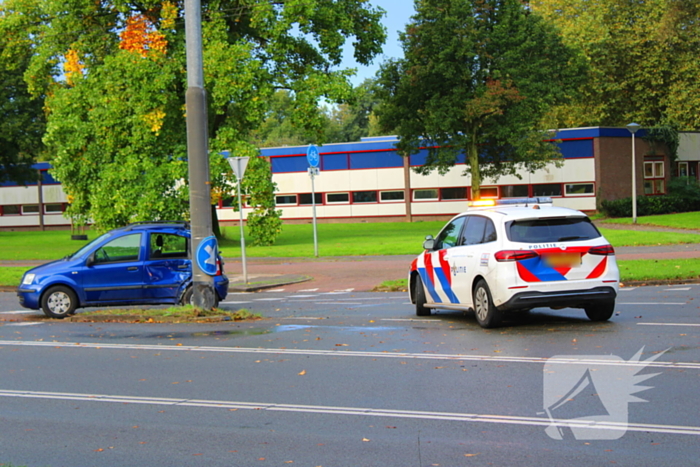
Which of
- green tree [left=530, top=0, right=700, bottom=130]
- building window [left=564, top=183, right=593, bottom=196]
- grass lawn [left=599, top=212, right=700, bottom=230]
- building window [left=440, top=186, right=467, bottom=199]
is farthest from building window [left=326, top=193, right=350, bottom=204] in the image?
grass lawn [left=599, top=212, right=700, bottom=230]

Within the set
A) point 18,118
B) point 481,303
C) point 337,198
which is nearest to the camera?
point 481,303

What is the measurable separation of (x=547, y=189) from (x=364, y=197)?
12.9 metres

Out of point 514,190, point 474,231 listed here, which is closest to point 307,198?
point 514,190

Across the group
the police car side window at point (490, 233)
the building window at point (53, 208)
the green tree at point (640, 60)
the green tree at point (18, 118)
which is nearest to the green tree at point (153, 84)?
the green tree at point (18, 118)

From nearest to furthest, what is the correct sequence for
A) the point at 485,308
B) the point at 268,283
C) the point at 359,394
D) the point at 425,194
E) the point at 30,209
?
the point at 359,394 < the point at 485,308 < the point at 268,283 < the point at 425,194 < the point at 30,209

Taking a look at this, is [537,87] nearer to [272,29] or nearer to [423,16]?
[423,16]

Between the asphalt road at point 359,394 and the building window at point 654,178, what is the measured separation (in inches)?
1709

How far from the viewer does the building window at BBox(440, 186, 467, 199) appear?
5862 cm

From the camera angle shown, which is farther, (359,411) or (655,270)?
(655,270)

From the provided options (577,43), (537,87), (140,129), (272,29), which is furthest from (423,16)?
(140,129)

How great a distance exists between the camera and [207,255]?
44.0ft

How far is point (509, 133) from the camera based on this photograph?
153 feet

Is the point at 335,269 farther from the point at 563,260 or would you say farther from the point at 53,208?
the point at 53,208

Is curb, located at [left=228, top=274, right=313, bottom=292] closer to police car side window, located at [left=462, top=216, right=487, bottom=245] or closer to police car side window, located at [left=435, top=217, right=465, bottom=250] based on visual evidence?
police car side window, located at [left=435, top=217, right=465, bottom=250]
